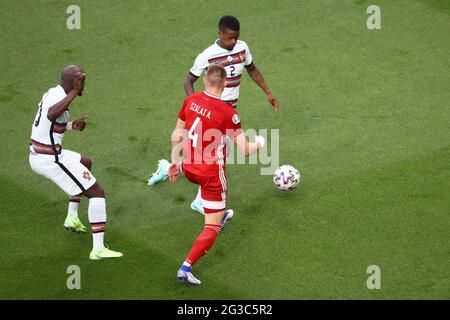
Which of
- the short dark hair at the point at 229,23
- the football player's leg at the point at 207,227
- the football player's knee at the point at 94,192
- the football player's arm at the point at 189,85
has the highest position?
the short dark hair at the point at 229,23

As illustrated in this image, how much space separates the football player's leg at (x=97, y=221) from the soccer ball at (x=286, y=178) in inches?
100

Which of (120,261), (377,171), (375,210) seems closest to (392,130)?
(377,171)

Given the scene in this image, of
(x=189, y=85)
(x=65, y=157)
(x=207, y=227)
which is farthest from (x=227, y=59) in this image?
(x=65, y=157)

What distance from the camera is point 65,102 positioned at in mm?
8836

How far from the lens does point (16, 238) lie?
9695 millimetres

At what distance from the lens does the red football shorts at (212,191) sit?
8773 millimetres

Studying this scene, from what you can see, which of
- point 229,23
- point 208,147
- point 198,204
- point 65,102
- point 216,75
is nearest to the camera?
point 216,75

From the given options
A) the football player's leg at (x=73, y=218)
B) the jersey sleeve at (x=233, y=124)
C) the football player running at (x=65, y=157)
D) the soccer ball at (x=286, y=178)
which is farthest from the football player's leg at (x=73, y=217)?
the soccer ball at (x=286, y=178)

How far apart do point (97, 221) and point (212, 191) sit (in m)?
1.54

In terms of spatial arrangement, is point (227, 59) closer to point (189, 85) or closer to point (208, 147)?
point (189, 85)

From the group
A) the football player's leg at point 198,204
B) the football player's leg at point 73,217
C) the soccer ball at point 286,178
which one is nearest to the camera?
the football player's leg at point 73,217

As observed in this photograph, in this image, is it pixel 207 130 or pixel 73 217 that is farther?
pixel 73 217

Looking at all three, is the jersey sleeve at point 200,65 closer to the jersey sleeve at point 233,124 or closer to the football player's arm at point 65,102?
the jersey sleeve at point 233,124

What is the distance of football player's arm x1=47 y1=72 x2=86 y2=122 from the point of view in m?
8.84
